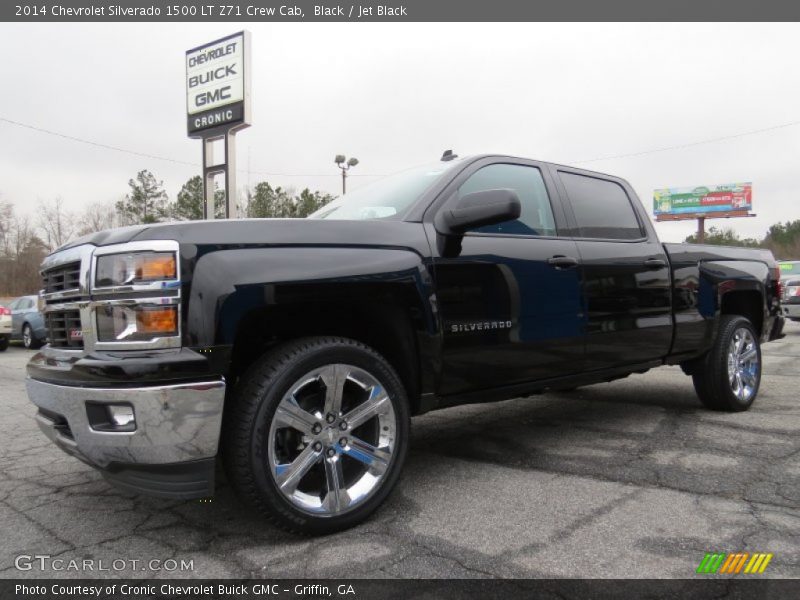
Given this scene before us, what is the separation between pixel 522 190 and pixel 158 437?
8.12 ft

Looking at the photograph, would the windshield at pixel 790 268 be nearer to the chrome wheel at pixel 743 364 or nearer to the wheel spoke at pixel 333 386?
→ the chrome wheel at pixel 743 364

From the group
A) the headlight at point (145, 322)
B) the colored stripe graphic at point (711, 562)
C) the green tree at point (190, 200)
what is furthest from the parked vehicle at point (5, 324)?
the green tree at point (190, 200)

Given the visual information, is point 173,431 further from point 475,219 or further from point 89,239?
point 475,219

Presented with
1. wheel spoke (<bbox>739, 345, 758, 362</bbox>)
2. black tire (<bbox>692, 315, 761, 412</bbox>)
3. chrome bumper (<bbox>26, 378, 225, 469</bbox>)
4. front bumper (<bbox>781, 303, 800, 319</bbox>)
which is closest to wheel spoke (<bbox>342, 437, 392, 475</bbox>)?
chrome bumper (<bbox>26, 378, 225, 469</bbox>)

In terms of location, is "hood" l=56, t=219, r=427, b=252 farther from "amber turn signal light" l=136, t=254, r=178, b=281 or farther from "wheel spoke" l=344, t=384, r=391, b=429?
"wheel spoke" l=344, t=384, r=391, b=429

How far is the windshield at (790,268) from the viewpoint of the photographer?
59.9 ft

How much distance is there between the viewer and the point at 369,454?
2695 millimetres

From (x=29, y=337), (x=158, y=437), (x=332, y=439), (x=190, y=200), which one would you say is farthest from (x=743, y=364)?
(x=190, y=200)

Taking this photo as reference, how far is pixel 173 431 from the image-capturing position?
2.25 m

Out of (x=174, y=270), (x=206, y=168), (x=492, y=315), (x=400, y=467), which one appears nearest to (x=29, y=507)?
(x=174, y=270)

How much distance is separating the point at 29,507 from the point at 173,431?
1417 mm

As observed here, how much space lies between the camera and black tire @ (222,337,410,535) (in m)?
2.37

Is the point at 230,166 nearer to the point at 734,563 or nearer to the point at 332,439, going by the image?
the point at 332,439

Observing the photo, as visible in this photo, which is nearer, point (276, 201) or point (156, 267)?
point (156, 267)
